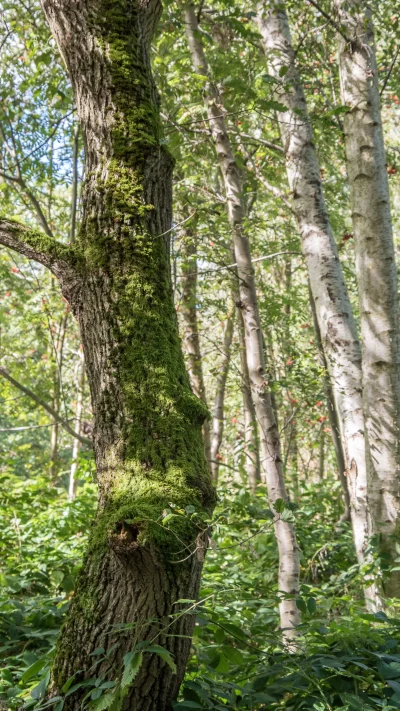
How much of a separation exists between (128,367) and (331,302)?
8.51ft

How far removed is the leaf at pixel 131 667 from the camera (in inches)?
66.5

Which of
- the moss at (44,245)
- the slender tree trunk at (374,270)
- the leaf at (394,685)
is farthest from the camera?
the slender tree trunk at (374,270)

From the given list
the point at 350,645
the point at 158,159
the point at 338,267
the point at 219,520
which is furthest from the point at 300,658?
the point at 338,267

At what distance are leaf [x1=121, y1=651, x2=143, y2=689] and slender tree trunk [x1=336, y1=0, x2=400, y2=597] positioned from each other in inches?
79.1

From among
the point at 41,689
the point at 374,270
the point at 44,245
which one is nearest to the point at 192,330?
the point at 374,270

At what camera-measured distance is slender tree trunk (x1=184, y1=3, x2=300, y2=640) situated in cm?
431

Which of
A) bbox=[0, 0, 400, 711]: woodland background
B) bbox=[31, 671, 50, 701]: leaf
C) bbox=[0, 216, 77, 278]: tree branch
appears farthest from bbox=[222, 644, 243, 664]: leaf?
bbox=[0, 216, 77, 278]: tree branch

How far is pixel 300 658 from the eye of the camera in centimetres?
226

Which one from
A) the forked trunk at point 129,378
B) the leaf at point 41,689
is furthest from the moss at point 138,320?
the leaf at point 41,689

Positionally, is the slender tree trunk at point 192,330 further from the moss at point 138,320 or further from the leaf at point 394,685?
the leaf at point 394,685

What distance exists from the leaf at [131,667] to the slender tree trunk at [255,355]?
2.39 metres

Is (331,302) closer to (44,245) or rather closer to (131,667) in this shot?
(44,245)

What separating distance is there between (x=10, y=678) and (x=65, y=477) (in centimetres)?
1391

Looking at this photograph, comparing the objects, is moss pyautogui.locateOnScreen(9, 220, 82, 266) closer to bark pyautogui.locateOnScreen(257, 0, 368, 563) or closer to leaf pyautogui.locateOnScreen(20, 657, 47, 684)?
leaf pyautogui.locateOnScreen(20, 657, 47, 684)
